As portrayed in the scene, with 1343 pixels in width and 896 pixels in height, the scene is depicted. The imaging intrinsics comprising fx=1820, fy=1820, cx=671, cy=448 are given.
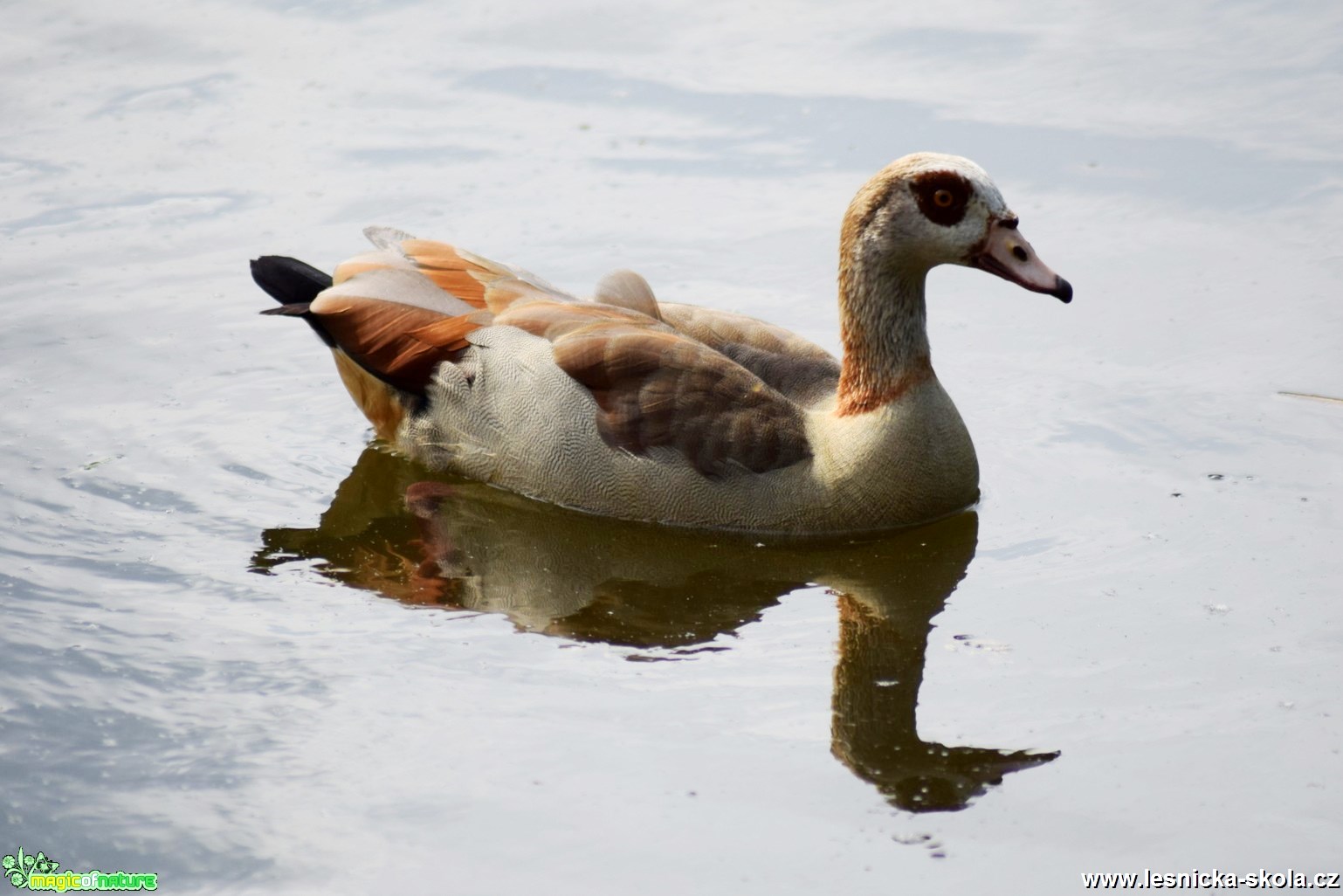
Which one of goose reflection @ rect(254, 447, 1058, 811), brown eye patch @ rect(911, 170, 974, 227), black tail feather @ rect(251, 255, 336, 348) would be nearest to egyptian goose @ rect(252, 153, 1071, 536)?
brown eye patch @ rect(911, 170, 974, 227)

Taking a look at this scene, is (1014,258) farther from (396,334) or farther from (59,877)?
(59,877)

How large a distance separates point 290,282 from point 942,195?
3333mm

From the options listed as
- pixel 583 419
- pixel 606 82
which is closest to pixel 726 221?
pixel 606 82

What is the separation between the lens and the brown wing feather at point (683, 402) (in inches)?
326

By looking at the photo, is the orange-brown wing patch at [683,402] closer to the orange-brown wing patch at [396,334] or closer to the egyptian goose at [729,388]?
the egyptian goose at [729,388]

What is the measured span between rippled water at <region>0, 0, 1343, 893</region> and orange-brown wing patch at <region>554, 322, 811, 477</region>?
45 cm

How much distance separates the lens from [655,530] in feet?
27.8

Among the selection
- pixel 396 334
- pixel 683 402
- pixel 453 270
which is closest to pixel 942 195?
pixel 683 402

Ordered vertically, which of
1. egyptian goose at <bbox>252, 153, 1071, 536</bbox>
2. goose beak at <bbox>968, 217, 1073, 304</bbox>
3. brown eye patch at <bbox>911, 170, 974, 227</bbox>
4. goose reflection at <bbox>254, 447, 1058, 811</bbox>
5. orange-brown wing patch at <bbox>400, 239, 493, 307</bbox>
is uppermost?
brown eye patch at <bbox>911, 170, 974, 227</bbox>

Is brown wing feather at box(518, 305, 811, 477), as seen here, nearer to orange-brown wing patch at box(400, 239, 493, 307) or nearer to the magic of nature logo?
orange-brown wing patch at box(400, 239, 493, 307)

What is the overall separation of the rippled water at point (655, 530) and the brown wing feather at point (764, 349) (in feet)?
3.06

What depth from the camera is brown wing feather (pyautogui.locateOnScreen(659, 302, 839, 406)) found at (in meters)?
8.80

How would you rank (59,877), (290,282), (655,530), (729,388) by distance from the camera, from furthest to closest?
(290,282) → (655,530) → (729,388) → (59,877)

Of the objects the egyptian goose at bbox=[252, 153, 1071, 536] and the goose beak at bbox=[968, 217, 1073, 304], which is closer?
the goose beak at bbox=[968, 217, 1073, 304]
